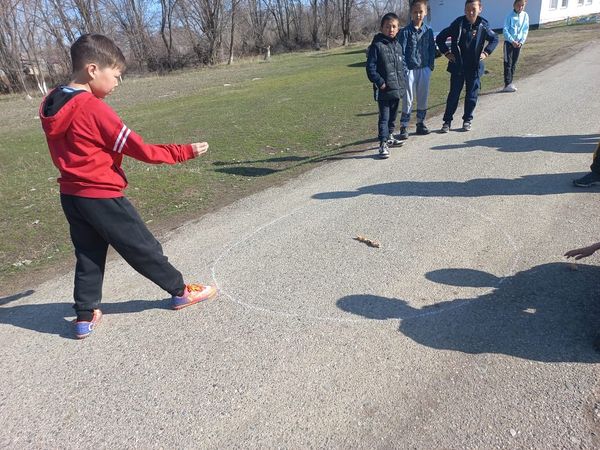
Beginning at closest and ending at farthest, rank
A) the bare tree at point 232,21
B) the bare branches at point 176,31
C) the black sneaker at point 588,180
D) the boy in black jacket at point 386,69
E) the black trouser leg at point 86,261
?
the black trouser leg at point 86,261, the black sneaker at point 588,180, the boy in black jacket at point 386,69, the bare branches at point 176,31, the bare tree at point 232,21

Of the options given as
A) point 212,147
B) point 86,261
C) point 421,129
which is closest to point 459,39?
point 421,129

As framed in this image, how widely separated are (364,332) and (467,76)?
6214mm

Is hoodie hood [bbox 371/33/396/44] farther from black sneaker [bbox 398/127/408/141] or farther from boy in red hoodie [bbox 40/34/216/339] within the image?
boy in red hoodie [bbox 40/34/216/339]

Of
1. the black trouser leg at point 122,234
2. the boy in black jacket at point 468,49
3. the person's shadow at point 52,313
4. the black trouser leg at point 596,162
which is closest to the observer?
the black trouser leg at point 122,234

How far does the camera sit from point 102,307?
11.8 feet

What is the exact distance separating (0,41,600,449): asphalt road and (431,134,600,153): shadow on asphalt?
1398 millimetres

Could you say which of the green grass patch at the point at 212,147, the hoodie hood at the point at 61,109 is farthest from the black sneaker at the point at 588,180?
the hoodie hood at the point at 61,109

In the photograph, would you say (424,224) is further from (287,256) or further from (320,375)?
(320,375)

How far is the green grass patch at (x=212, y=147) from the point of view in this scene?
559cm

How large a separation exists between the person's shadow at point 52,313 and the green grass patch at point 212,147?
0.81 metres

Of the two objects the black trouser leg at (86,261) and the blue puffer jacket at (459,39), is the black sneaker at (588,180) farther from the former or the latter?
the black trouser leg at (86,261)

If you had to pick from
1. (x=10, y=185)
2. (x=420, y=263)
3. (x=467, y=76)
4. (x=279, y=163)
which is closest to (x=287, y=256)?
(x=420, y=263)

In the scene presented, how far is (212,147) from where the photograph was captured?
916 centimetres

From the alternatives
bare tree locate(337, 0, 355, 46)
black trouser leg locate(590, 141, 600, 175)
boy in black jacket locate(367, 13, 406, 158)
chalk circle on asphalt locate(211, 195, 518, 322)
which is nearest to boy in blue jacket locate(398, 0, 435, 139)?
boy in black jacket locate(367, 13, 406, 158)
